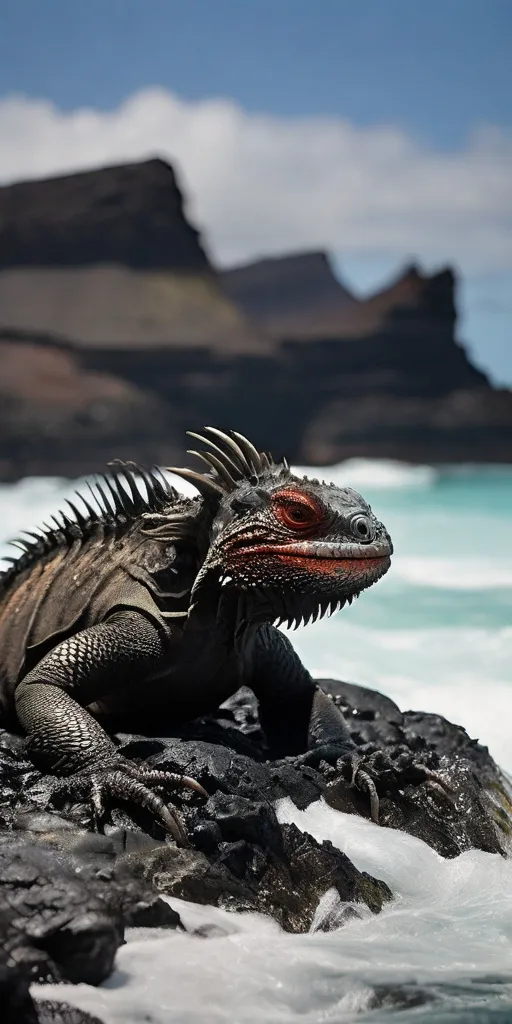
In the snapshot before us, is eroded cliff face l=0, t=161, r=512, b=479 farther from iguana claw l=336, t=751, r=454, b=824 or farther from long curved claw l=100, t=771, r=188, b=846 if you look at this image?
long curved claw l=100, t=771, r=188, b=846

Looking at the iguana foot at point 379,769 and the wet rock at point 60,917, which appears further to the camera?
the iguana foot at point 379,769

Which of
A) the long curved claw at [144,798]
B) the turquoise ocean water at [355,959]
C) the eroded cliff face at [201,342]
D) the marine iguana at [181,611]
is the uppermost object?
the eroded cliff face at [201,342]

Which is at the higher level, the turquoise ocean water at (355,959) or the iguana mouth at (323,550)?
the iguana mouth at (323,550)

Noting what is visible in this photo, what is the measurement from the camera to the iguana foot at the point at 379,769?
4.98 metres

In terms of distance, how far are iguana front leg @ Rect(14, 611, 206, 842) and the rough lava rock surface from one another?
9 centimetres

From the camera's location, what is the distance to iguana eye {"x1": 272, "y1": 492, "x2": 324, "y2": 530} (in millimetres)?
4676

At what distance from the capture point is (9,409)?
1172 inches

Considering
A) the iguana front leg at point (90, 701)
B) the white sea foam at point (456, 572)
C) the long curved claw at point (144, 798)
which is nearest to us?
the long curved claw at point (144, 798)

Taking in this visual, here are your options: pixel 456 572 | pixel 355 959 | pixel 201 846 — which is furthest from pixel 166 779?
pixel 456 572

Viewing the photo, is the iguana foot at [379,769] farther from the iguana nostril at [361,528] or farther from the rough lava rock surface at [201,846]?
the iguana nostril at [361,528]

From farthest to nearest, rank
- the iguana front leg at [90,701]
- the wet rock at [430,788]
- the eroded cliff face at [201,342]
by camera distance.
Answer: the eroded cliff face at [201,342]
the wet rock at [430,788]
the iguana front leg at [90,701]

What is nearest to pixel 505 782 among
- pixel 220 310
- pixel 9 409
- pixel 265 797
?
pixel 265 797

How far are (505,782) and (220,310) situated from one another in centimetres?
2815

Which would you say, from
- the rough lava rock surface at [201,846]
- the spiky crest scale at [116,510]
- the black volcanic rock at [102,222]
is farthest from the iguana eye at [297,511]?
the black volcanic rock at [102,222]
